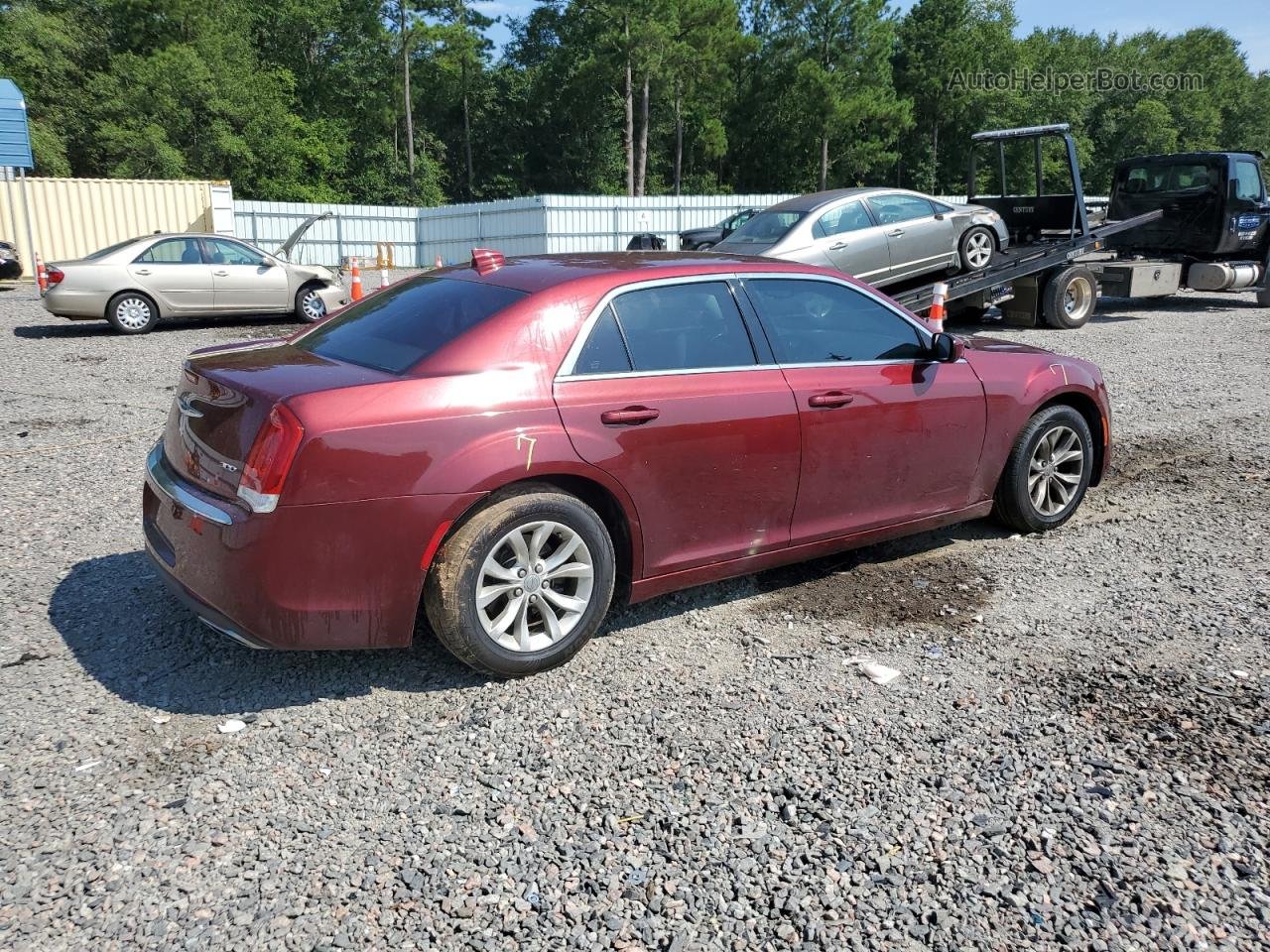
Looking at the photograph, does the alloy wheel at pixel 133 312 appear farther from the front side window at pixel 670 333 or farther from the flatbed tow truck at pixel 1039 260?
the front side window at pixel 670 333

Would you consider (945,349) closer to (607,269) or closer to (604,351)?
(607,269)

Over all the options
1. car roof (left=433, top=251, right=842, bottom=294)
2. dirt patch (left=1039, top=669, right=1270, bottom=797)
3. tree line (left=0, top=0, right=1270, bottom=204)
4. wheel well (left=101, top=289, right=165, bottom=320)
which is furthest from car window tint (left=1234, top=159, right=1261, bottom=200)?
tree line (left=0, top=0, right=1270, bottom=204)

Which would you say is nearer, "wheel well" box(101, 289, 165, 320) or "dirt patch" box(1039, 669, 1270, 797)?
"dirt patch" box(1039, 669, 1270, 797)

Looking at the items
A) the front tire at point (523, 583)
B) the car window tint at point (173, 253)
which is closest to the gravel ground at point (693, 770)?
the front tire at point (523, 583)

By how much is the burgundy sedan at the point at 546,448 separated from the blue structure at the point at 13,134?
2644 centimetres

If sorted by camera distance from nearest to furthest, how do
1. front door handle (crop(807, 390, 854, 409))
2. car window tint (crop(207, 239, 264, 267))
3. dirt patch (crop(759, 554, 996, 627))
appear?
1. front door handle (crop(807, 390, 854, 409))
2. dirt patch (crop(759, 554, 996, 627))
3. car window tint (crop(207, 239, 264, 267))

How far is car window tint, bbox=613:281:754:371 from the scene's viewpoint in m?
4.10

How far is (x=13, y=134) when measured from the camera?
25.7 m

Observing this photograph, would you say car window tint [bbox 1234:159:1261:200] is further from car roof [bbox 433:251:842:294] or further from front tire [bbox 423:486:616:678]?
front tire [bbox 423:486:616:678]

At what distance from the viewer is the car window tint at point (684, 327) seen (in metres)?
4.10

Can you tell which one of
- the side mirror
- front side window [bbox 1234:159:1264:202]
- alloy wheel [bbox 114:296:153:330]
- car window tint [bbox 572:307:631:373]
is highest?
front side window [bbox 1234:159:1264:202]

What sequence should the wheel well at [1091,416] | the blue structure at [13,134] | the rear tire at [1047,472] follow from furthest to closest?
1. the blue structure at [13,134]
2. the wheel well at [1091,416]
3. the rear tire at [1047,472]

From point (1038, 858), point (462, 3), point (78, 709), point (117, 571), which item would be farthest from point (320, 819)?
point (462, 3)

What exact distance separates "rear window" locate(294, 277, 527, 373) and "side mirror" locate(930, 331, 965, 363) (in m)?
2.08
